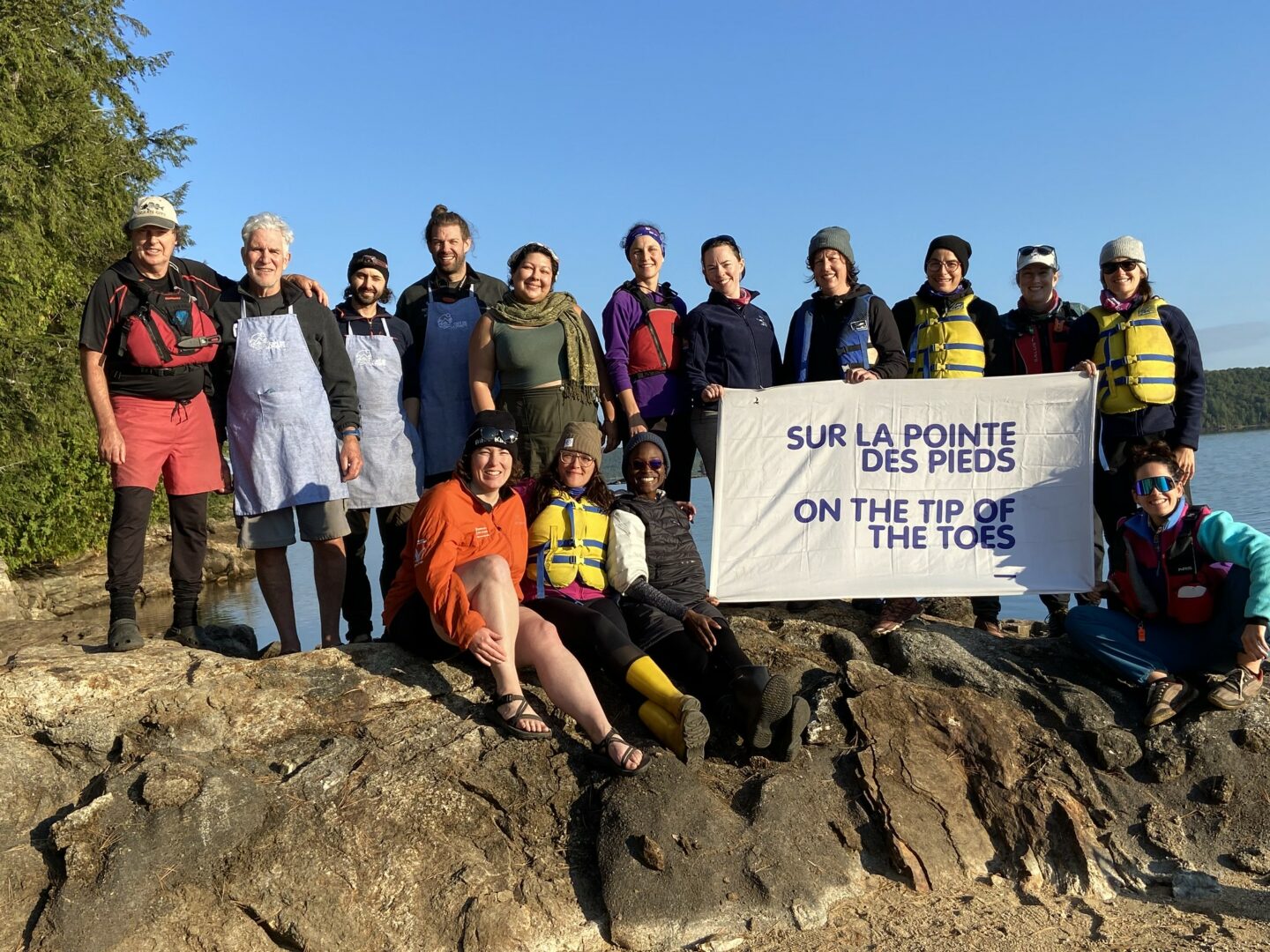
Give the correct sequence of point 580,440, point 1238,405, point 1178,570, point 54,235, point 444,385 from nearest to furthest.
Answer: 1. point 1178,570
2. point 580,440
3. point 444,385
4. point 54,235
5. point 1238,405

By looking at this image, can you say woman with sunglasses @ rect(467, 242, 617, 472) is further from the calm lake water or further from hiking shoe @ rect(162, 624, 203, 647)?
the calm lake water

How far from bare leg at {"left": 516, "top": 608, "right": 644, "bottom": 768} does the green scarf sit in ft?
5.45

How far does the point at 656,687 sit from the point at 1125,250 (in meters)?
3.92

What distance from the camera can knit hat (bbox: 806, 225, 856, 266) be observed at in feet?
20.5

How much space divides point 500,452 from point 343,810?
185 centimetres

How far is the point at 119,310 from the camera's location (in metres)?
5.21

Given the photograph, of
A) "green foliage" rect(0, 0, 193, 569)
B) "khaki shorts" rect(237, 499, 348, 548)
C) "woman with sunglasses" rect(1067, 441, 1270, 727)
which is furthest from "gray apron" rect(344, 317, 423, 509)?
"green foliage" rect(0, 0, 193, 569)

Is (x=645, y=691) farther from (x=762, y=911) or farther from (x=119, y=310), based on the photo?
(x=119, y=310)

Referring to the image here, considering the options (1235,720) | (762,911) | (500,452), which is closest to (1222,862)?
(1235,720)

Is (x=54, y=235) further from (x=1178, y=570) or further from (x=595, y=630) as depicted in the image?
(x=1178, y=570)

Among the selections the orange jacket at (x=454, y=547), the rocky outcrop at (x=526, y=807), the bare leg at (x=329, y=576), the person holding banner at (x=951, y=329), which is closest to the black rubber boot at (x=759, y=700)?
the rocky outcrop at (x=526, y=807)

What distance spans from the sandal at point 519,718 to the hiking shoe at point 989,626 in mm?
3041

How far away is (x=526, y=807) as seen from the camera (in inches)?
181

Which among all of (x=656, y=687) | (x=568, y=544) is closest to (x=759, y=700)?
(x=656, y=687)
